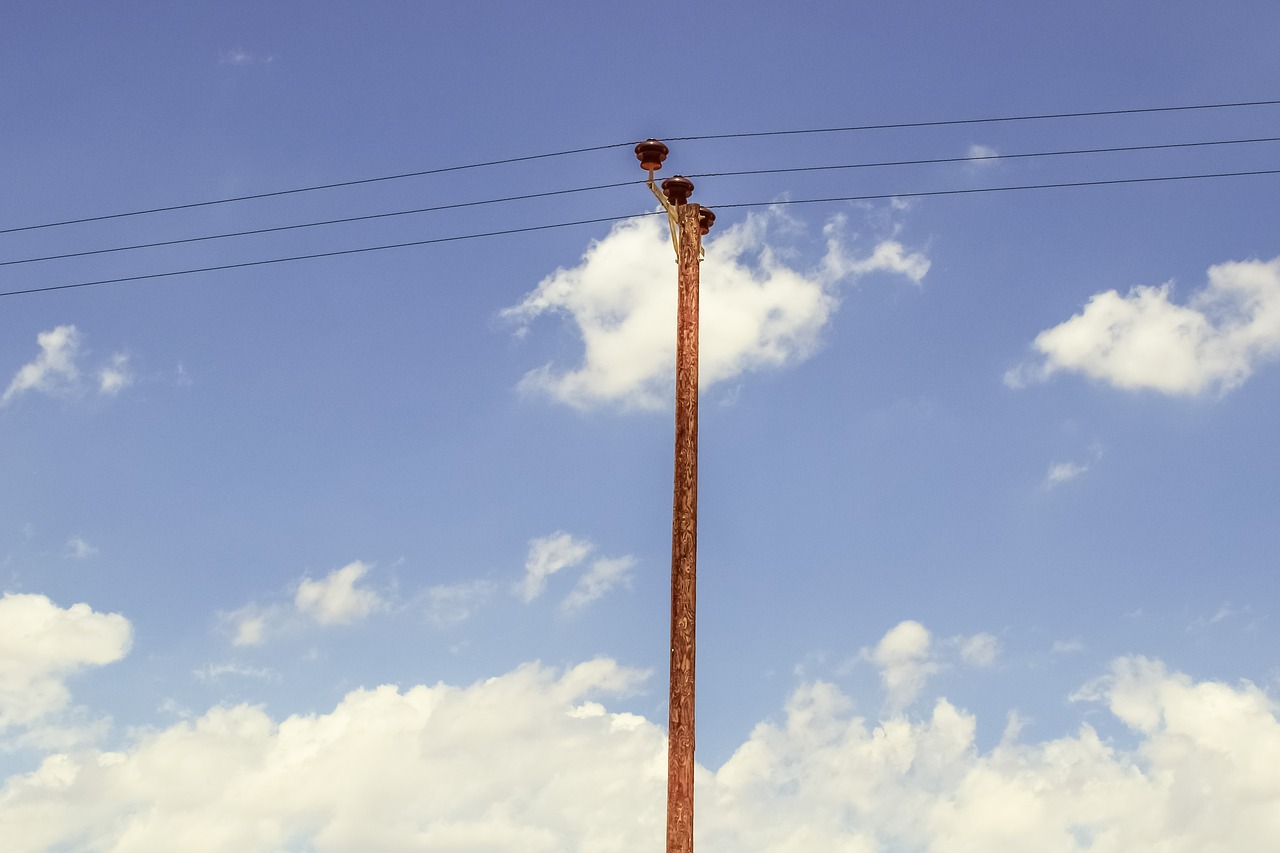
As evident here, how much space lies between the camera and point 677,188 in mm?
14695

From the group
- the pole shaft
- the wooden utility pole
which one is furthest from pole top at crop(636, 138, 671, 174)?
the pole shaft

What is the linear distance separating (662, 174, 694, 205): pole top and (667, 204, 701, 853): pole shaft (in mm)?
121

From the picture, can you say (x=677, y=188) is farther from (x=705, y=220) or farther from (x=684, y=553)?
(x=684, y=553)

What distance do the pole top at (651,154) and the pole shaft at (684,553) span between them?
0.61 meters

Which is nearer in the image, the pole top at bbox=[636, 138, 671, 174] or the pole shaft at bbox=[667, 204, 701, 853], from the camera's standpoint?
the pole shaft at bbox=[667, 204, 701, 853]

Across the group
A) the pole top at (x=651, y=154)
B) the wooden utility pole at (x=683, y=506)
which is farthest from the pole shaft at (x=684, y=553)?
the pole top at (x=651, y=154)

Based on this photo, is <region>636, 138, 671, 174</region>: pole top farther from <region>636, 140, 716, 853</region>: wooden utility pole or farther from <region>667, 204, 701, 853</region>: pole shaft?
<region>667, 204, 701, 853</region>: pole shaft

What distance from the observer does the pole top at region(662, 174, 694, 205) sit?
48.2 ft

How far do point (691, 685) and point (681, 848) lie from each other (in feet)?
5.03

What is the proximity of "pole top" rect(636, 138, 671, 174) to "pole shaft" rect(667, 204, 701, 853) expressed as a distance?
606 millimetres

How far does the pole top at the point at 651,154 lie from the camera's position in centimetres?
1437

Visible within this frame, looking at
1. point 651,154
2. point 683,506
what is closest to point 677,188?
point 651,154

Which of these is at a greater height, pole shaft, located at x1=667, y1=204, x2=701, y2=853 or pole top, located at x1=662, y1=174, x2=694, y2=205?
pole top, located at x1=662, y1=174, x2=694, y2=205

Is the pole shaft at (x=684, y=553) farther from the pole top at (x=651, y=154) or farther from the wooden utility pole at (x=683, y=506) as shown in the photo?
the pole top at (x=651, y=154)
